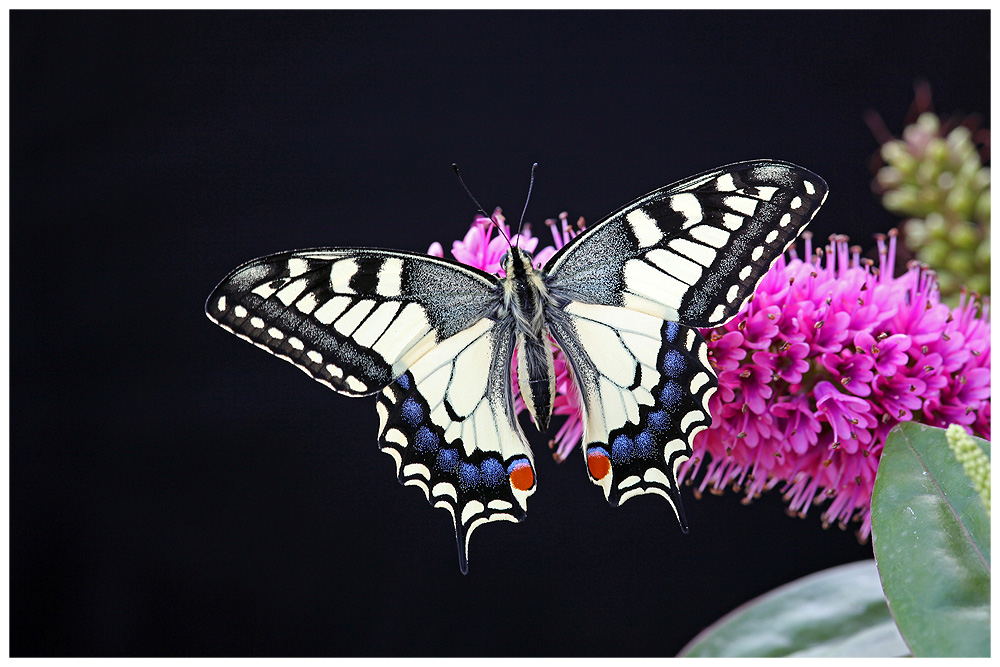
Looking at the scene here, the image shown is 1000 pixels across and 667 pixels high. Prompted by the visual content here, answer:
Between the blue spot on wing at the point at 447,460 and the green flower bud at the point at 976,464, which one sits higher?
the blue spot on wing at the point at 447,460

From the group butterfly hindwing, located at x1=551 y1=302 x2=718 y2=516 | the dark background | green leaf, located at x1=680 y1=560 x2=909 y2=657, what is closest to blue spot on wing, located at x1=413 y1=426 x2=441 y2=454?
butterfly hindwing, located at x1=551 y1=302 x2=718 y2=516

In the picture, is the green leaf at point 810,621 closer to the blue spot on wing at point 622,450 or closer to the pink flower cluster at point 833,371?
the pink flower cluster at point 833,371

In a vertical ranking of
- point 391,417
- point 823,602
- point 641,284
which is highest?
point 641,284

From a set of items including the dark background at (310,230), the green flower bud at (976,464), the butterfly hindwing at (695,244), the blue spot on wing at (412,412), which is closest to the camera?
the green flower bud at (976,464)

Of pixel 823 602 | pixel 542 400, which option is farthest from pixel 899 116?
pixel 542 400

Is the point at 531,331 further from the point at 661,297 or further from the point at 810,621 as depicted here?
the point at 810,621

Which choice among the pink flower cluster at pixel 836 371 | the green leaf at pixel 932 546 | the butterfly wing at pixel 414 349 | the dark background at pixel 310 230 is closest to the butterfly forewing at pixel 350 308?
the butterfly wing at pixel 414 349

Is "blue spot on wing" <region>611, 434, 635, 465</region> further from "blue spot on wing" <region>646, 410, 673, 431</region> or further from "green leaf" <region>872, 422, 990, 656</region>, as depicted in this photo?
"green leaf" <region>872, 422, 990, 656</region>

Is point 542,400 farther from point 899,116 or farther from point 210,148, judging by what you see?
point 899,116

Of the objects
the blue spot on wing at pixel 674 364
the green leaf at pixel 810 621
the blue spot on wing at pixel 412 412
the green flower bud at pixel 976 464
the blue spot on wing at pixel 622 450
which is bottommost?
the green leaf at pixel 810 621
